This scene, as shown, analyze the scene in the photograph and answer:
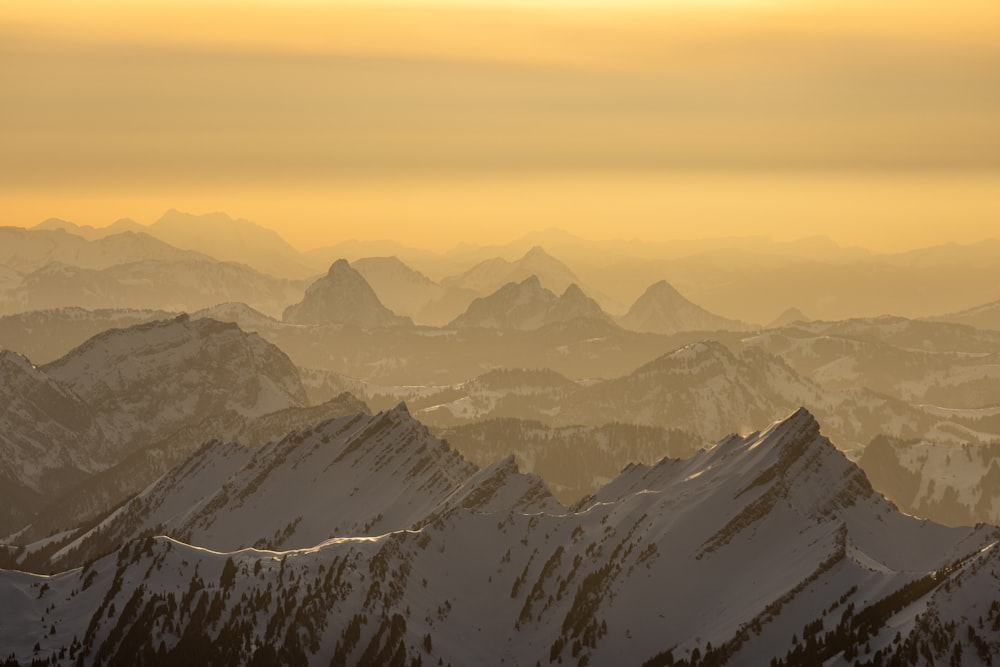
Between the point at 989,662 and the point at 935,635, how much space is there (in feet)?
25.4

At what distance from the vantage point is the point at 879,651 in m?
194

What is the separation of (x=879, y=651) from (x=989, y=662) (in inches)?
574

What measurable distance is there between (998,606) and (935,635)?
12391 mm

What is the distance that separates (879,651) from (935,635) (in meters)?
8.04

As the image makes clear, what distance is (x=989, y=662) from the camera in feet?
627

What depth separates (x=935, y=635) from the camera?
7628 inches

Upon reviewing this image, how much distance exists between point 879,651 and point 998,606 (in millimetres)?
19841
